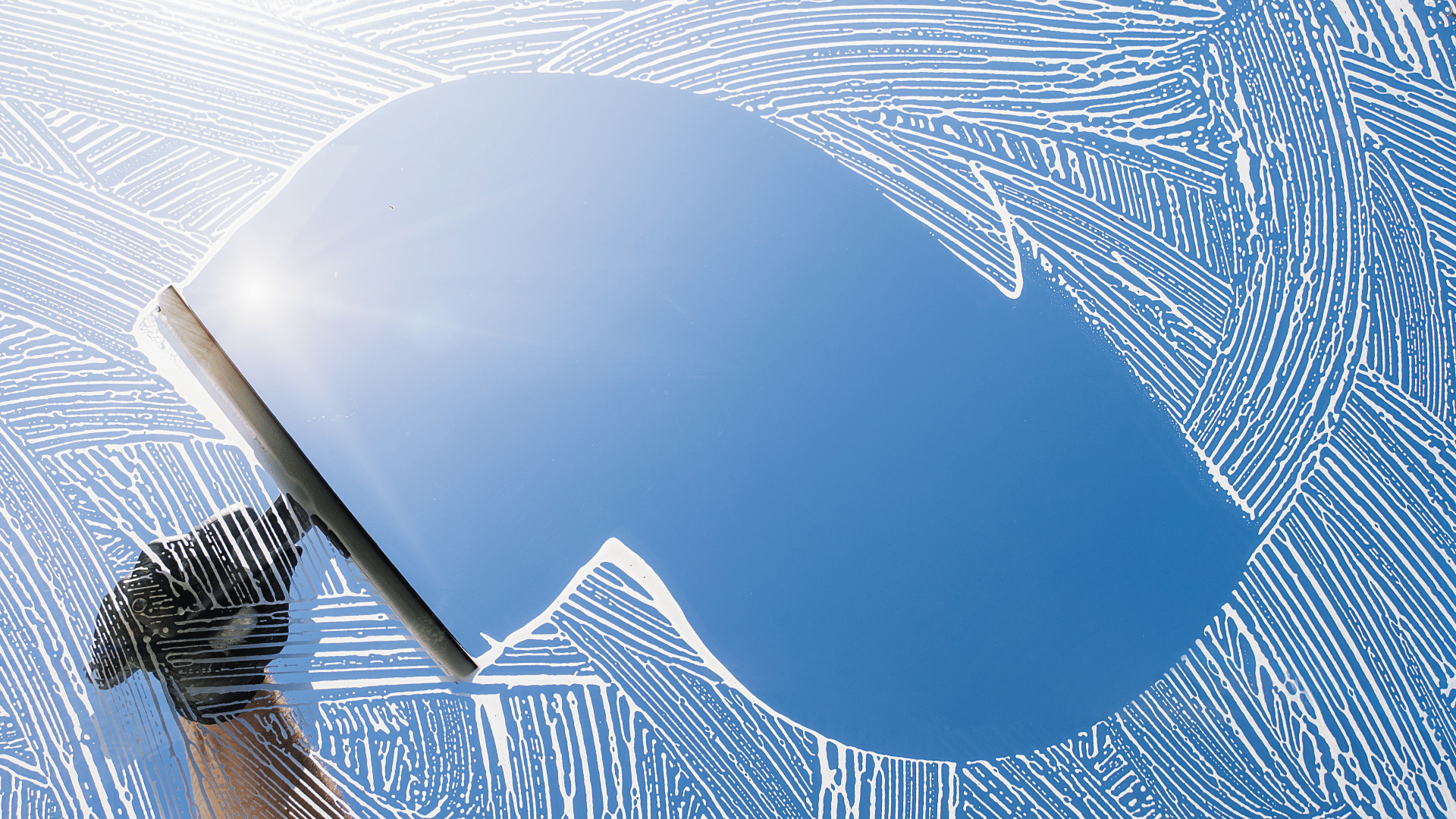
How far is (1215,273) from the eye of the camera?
838 millimetres

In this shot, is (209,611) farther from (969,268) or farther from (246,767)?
(969,268)

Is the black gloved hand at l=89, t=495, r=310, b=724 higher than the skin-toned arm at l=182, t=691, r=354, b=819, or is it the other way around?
the black gloved hand at l=89, t=495, r=310, b=724

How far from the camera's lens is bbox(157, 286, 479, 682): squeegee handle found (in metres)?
0.77

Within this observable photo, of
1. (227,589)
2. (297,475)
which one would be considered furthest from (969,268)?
(227,589)

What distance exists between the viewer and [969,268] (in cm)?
84

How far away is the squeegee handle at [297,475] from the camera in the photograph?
768 mm

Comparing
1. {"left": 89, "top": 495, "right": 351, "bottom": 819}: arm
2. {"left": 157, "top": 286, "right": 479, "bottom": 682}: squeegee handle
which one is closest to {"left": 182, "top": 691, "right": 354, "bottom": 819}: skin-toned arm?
{"left": 89, "top": 495, "right": 351, "bottom": 819}: arm

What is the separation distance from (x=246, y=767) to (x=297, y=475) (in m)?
0.33

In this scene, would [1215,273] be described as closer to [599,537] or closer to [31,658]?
[599,537]

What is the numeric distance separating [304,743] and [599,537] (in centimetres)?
38

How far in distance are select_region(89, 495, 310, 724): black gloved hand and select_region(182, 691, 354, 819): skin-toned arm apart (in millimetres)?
19

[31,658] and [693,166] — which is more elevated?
[693,166]

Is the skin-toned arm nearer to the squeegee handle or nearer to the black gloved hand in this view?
the black gloved hand

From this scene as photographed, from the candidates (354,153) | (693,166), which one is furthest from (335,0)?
(693,166)
